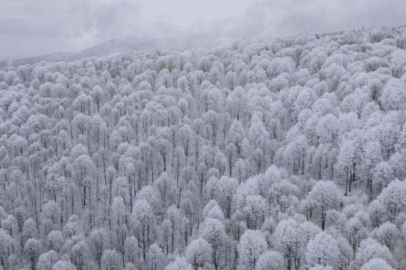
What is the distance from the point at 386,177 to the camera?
9500 centimetres

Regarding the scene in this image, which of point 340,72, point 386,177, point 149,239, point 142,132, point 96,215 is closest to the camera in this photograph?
point 386,177

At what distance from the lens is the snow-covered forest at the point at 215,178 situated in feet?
270

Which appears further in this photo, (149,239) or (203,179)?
(203,179)

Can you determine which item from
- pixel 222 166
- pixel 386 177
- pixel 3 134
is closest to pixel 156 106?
pixel 222 166

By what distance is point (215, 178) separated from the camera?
111500 millimetres

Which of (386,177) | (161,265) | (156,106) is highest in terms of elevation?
(156,106)

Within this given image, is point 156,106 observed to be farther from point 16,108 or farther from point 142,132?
point 16,108

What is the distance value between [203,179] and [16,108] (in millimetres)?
114101

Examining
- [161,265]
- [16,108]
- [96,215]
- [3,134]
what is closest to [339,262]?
[161,265]

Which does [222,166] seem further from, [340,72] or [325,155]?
[340,72]

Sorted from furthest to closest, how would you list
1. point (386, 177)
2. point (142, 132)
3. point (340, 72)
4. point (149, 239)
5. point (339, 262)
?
point (340, 72)
point (142, 132)
point (149, 239)
point (386, 177)
point (339, 262)

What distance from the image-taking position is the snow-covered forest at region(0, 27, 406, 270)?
8244 centimetres

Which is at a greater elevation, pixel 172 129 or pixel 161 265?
pixel 172 129

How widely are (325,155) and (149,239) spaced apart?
57.5m
